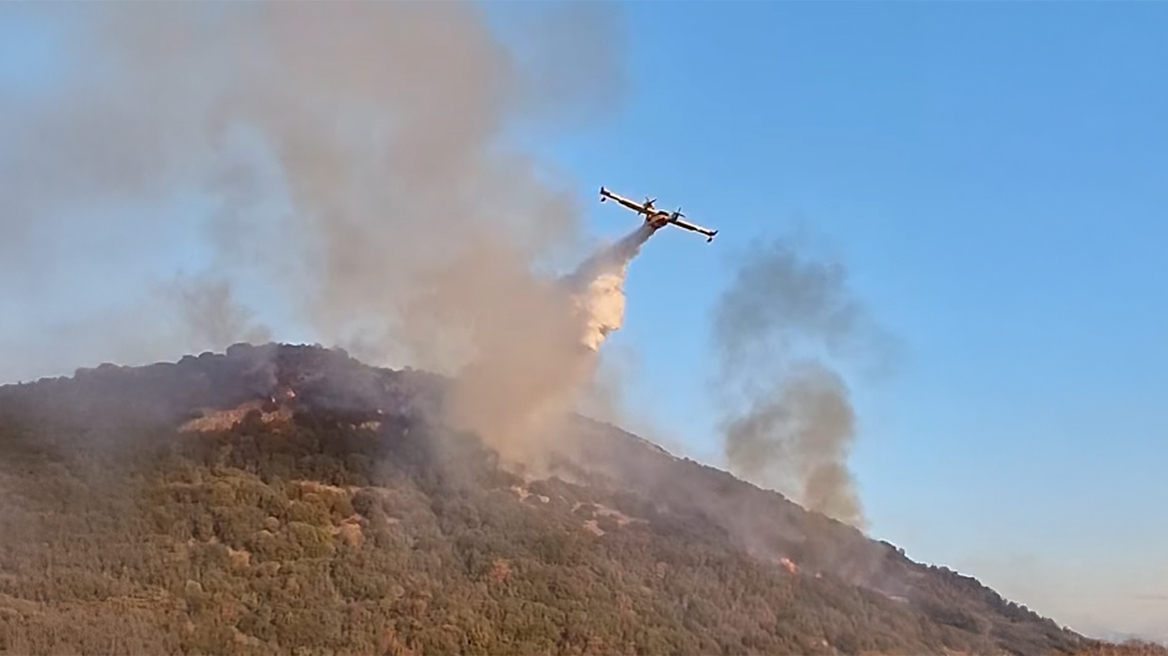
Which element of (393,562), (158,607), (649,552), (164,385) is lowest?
(158,607)

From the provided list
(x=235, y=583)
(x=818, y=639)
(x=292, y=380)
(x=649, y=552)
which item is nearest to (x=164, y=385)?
(x=292, y=380)

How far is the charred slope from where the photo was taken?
107 metres

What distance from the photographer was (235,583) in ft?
372

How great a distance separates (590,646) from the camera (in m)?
106

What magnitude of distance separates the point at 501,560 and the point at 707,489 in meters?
51.7

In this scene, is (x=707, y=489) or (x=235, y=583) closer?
(x=235, y=583)

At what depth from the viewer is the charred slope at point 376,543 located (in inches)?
4215

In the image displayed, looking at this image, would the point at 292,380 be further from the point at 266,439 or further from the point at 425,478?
the point at 425,478

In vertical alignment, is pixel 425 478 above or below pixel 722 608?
above

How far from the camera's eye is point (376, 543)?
124312 millimetres

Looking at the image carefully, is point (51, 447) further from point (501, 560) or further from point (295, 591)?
point (501, 560)

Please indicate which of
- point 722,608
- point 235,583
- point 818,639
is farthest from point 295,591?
point 818,639

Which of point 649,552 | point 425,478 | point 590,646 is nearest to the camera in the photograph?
point 590,646

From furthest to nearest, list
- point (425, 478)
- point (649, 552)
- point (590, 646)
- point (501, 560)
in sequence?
point (425, 478)
point (649, 552)
point (501, 560)
point (590, 646)
